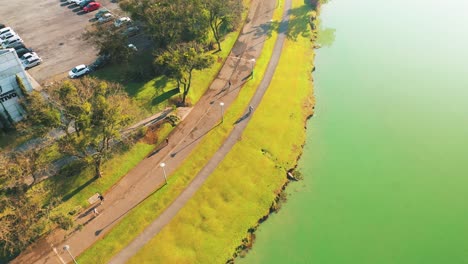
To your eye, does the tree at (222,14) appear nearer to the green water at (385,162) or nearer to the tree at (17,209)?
the green water at (385,162)

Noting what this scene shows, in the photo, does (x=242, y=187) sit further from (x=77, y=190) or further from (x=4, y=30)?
(x=4, y=30)

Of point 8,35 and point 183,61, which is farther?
point 8,35

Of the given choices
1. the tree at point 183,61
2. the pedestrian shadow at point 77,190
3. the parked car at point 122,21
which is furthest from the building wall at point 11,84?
the parked car at point 122,21

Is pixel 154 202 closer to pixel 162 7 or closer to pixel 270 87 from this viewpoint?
pixel 270 87

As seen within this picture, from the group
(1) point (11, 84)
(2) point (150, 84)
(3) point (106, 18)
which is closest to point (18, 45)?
(3) point (106, 18)

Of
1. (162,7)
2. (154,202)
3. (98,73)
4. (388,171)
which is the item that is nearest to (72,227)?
(154,202)

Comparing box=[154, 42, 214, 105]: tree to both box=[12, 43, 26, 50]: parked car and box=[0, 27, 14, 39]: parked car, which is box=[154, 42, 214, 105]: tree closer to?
box=[12, 43, 26, 50]: parked car
